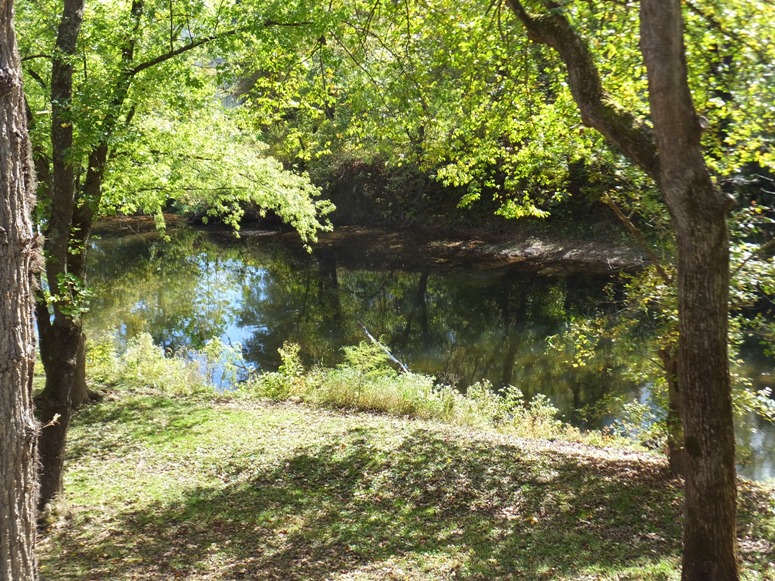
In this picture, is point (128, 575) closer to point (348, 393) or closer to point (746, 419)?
point (348, 393)

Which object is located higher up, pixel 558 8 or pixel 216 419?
pixel 558 8

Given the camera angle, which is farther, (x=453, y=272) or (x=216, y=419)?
(x=453, y=272)

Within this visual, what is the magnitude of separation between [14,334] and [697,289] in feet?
14.9

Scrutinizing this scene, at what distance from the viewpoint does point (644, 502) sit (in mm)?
7395

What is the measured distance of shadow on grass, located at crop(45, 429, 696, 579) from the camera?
19.6 feet

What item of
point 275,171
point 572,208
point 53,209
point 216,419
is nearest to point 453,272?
point 572,208

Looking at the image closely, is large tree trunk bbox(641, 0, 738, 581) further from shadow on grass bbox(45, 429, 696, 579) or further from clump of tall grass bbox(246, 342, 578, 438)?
clump of tall grass bbox(246, 342, 578, 438)

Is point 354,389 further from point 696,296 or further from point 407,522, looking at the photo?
point 696,296

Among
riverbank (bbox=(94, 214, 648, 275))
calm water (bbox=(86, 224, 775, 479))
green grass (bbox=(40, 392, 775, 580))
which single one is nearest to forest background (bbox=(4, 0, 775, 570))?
green grass (bbox=(40, 392, 775, 580))

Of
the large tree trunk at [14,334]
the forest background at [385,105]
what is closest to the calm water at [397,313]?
the forest background at [385,105]

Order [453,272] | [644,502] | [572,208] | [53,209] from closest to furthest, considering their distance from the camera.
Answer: [53,209] → [644,502] → [453,272] → [572,208]

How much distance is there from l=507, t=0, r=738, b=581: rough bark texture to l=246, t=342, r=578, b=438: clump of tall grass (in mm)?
6193

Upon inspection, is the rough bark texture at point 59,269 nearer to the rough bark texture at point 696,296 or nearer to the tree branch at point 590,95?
the tree branch at point 590,95

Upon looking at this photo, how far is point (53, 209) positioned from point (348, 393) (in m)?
7.10
